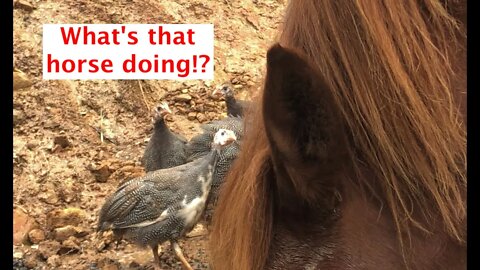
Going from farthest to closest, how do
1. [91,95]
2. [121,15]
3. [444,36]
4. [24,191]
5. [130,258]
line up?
[121,15], [91,95], [24,191], [130,258], [444,36]

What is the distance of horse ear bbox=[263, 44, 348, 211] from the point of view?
453 millimetres

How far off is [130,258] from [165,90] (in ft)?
4.82

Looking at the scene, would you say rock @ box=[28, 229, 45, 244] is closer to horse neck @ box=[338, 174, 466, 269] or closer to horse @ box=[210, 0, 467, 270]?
horse @ box=[210, 0, 467, 270]

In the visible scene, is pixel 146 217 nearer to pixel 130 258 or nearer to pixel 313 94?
pixel 130 258

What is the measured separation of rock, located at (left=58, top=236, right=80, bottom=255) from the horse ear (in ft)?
7.66

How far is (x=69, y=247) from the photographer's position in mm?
2637

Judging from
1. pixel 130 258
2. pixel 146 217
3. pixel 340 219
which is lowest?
pixel 130 258

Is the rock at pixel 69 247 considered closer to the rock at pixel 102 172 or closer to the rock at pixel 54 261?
the rock at pixel 54 261

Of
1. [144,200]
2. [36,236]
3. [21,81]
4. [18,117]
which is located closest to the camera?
[144,200]

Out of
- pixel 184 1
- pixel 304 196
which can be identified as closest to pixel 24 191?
pixel 184 1

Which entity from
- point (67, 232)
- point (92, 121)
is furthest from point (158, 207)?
point (92, 121)

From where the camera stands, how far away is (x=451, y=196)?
51cm

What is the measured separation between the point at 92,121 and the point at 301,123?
3269 millimetres
